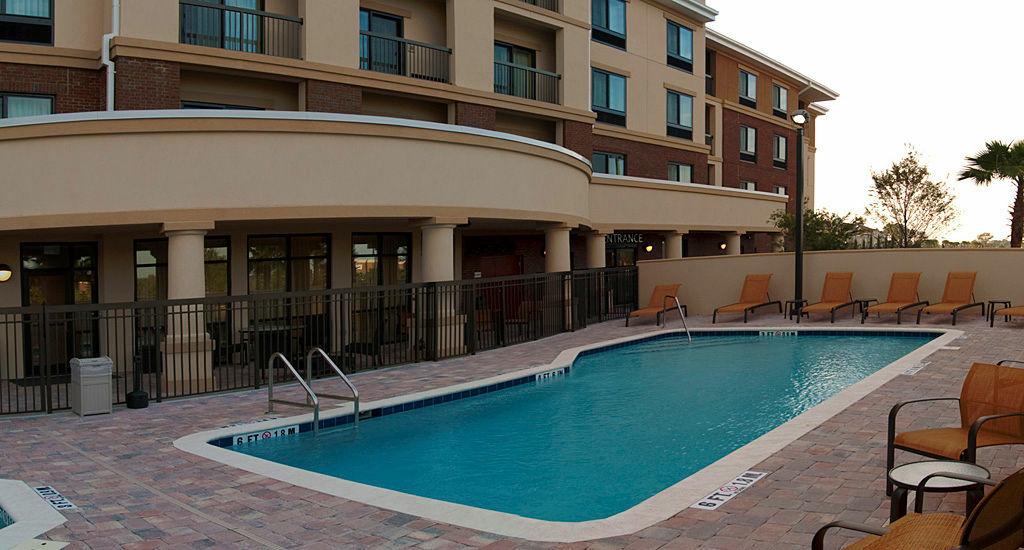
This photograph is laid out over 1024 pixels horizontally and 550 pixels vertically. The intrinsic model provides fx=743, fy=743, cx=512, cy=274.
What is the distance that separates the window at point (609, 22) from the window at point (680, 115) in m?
4.01

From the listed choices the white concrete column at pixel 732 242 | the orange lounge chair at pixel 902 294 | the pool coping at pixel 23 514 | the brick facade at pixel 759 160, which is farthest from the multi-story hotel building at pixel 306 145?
the brick facade at pixel 759 160

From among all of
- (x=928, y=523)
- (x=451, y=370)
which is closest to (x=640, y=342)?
(x=451, y=370)

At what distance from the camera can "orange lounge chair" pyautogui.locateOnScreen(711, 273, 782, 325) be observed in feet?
69.6

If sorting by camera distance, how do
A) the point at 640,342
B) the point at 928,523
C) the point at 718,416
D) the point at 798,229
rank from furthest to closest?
the point at 798,229 < the point at 640,342 < the point at 718,416 < the point at 928,523

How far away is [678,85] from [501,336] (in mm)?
18638

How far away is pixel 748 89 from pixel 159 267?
31115 mm

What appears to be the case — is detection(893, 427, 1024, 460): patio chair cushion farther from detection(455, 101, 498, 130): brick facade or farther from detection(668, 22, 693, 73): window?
detection(668, 22, 693, 73): window

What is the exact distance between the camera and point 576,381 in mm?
13594

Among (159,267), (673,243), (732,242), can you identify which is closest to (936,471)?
(159,267)

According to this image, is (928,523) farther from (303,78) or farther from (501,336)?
(303,78)

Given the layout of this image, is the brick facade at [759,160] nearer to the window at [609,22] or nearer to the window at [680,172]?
the window at [680,172]

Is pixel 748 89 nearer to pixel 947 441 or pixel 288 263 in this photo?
pixel 288 263

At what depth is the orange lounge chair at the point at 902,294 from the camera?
18.8m

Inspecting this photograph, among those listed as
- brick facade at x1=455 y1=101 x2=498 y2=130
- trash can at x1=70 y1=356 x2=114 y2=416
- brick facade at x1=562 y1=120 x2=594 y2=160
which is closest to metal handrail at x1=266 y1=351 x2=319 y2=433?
trash can at x1=70 y1=356 x2=114 y2=416
